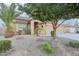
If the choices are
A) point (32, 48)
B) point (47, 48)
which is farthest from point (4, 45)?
point (47, 48)

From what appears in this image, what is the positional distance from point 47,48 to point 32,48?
137mm

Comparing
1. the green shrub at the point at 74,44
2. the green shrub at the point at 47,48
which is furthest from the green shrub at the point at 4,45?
the green shrub at the point at 74,44

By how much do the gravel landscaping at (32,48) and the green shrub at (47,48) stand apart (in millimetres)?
26

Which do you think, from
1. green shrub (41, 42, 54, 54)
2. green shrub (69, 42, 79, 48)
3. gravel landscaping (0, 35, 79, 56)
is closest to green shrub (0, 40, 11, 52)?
gravel landscaping (0, 35, 79, 56)

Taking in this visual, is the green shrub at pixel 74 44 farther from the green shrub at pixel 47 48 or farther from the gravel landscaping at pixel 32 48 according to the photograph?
the green shrub at pixel 47 48

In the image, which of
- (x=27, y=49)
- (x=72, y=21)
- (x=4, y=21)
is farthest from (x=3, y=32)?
(x=72, y=21)

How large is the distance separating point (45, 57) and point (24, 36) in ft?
0.89

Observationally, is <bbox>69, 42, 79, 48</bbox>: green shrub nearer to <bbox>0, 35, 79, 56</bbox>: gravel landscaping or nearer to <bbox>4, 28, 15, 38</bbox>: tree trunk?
<bbox>0, 35, 79, 56</bbox>: gravel landscaping

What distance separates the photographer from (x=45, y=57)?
1829 millimetres

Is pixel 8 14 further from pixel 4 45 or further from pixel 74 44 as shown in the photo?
pixel 74 44

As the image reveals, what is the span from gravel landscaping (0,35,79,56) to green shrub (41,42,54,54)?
3 cm

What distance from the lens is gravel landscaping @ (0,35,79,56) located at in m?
1.83

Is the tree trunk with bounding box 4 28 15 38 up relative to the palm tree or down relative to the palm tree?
down

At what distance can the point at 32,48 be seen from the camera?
183 centimetres
